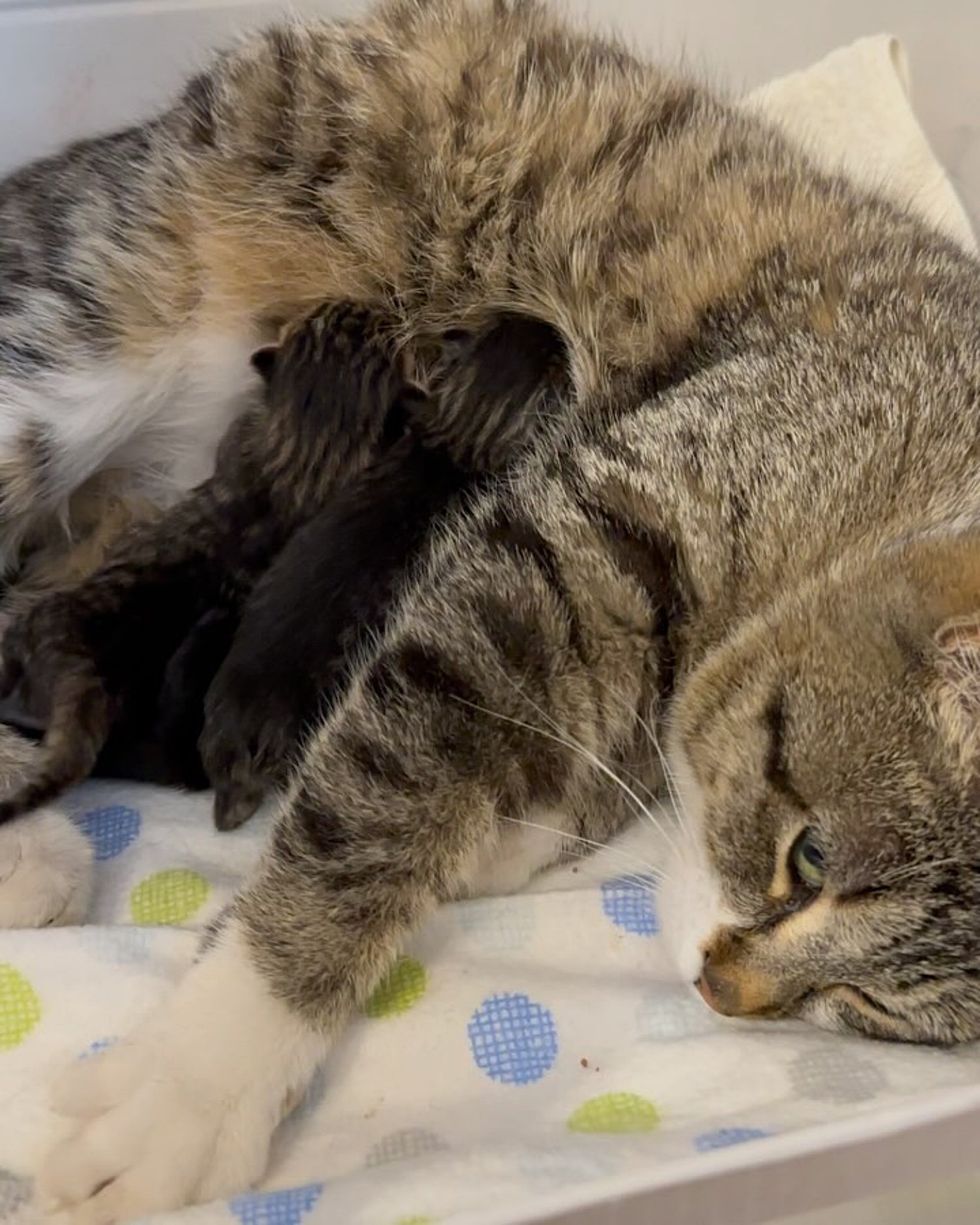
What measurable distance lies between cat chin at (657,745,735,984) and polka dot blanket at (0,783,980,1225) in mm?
72

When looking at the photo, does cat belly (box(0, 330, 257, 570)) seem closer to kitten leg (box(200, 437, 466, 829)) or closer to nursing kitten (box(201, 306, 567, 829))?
nursing kitten (box(201, 306, 567, 829))

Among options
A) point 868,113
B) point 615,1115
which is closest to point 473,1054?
point 615,1115

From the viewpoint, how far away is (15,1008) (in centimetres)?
113

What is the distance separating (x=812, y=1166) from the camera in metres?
0.83

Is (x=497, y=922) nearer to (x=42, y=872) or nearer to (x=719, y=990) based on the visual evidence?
(x=719, y=990)

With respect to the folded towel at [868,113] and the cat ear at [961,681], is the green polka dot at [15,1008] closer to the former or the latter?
the cat ear at [961,681]

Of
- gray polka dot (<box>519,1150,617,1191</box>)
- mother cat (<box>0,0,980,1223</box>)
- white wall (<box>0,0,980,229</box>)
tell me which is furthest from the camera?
white wall (<box>0,0,980,229</box>)

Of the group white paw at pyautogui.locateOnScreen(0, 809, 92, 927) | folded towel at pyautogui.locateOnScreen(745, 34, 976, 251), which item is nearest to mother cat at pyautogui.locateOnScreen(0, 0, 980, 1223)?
white paw at pyautogui.locateOnScreen(0, 809, 92, 927)

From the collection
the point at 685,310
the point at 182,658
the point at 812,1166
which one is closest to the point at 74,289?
the point at 182,658

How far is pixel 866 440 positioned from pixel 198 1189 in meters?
0.83

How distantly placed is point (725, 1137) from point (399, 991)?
34cm

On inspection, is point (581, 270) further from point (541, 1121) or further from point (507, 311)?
point (541, 1121)

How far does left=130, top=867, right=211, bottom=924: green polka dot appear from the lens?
1260mm

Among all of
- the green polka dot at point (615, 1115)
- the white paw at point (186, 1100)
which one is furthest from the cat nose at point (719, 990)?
the white paw at point (186, 1100)
